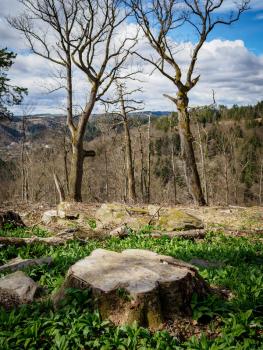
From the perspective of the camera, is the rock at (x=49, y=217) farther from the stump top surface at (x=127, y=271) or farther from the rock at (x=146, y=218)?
the stump top surface at (x=127, y=271)

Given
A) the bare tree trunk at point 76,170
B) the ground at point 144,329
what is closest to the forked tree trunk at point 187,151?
the bare tree trunk at point 76,170

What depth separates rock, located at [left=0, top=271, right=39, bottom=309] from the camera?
539 cm

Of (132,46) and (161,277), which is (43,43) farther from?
(161,277)

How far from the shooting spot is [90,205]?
52.3 feet

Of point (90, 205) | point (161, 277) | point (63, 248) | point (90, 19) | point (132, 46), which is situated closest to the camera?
point (161, 277)

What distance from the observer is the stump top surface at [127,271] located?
4896 mm

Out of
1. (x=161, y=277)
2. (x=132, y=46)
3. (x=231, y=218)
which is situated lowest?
(x=231, y=218)

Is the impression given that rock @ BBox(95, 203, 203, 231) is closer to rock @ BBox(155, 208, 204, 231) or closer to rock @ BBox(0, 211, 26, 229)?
rock @ BBox(155, 208, 204, 231)

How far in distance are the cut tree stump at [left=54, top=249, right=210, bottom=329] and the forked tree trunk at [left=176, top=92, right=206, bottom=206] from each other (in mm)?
11266

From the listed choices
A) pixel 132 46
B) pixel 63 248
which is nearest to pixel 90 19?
pixel 132 46

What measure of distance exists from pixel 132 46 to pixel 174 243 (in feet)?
37.7

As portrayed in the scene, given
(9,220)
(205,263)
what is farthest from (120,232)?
(9,220)

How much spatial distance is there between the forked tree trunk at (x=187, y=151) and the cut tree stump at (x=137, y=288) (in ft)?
37.0

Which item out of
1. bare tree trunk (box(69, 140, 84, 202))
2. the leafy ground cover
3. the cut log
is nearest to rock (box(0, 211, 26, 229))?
→ the cut log
